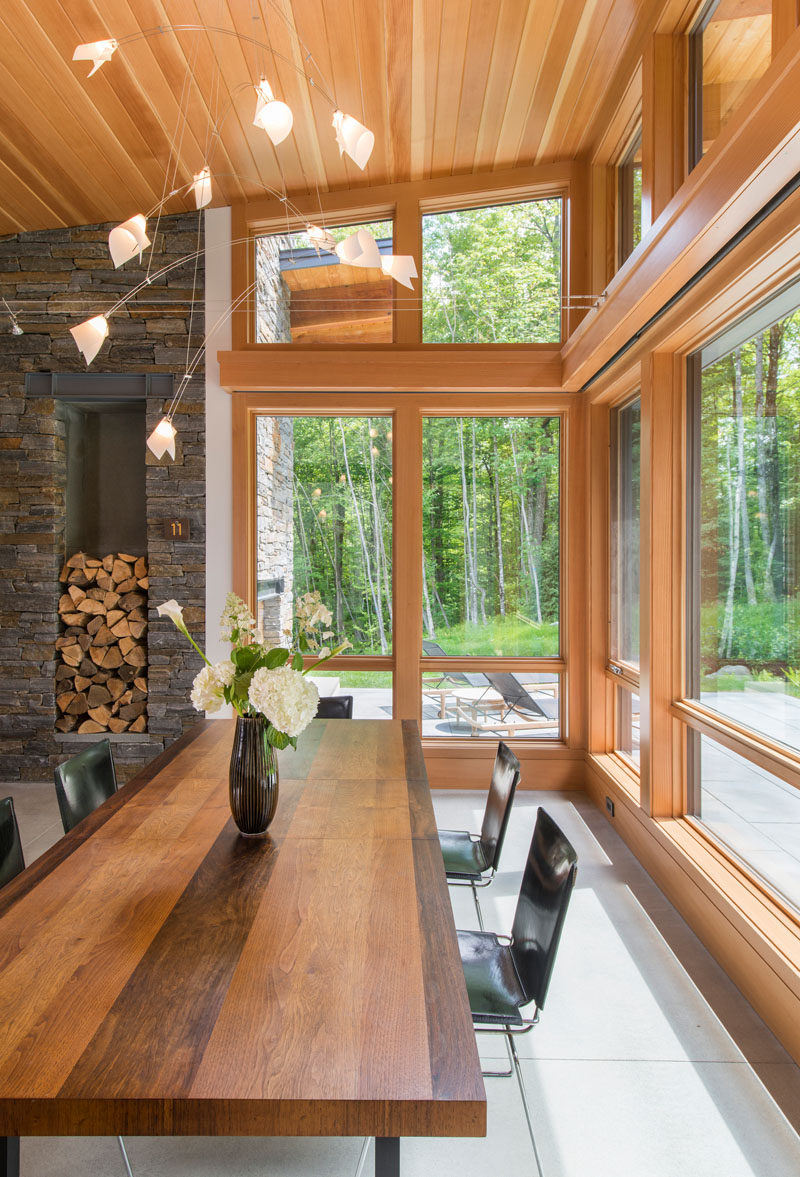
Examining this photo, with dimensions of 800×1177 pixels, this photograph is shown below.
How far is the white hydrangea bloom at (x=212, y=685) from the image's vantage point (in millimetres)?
1891

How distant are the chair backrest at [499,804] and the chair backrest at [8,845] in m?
1.46

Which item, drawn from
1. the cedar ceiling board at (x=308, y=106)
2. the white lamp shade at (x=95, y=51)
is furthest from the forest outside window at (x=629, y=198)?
the white lamp shade at (x=95, y=51)

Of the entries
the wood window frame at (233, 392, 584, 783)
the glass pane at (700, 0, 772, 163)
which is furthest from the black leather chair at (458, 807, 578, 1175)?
the wood window frame at (233, 392, 584, 783)

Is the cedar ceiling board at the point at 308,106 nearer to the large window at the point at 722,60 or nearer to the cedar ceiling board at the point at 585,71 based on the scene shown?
the cedar ceiling board at the point at 585,71

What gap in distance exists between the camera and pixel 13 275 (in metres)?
4.56

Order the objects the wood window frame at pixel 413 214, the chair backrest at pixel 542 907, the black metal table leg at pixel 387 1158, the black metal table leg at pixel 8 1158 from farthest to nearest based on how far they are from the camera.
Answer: the wood window frame at pixel 413 214, the chair backrest at pixel 542 907, the black metal table leg at pixel 8 1158, the black metal table leg at pixel 387 1158

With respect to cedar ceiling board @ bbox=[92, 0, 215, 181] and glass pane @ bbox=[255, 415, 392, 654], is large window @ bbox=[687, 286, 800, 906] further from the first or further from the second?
cedar ceiling board @ bbox=[92, 0, 215, 181]

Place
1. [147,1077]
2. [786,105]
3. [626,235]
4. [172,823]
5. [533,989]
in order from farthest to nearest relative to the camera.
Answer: [626,235] < [172,823] < [786,105] < [533,989] < [147,1077]

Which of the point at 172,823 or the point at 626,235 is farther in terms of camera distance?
the point at 626,235

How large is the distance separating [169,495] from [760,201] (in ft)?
11.8

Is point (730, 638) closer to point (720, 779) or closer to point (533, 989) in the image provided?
point (720, 779)

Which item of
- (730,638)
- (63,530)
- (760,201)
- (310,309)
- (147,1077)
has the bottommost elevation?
(147,1077)

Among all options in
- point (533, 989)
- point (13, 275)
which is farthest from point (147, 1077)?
point (13, 275)

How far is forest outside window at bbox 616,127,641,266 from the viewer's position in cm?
382
